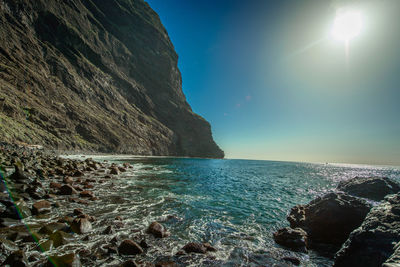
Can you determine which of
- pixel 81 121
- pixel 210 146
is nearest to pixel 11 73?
pixel 81 121

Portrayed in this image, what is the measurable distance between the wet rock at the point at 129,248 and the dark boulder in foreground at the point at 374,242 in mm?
6979

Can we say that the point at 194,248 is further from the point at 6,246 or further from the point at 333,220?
the point at 333,220

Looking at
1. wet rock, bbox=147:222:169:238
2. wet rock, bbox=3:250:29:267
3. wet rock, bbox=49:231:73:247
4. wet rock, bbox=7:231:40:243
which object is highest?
wet rock, bbox=3:250:29:267

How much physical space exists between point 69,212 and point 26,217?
1.68 meters

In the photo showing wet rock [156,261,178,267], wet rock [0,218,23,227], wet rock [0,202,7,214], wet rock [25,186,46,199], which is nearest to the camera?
wet rock [156,261,178,267]

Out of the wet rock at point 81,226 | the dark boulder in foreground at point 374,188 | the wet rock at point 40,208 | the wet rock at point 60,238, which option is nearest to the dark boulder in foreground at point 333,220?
the dark boulder in foreground at point 374,188

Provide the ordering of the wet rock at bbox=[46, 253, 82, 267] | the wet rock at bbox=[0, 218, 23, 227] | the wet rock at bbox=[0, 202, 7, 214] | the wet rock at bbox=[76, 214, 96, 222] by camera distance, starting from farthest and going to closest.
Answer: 1. the wet rock at bbox=[76, 214, 96, 222]
2. the wet rock at bbox=[0, 202, 7, 214]
3. the wet rock at bbox=[0, 218, 23, 227]
4. the wet rock at bbox=[46, 253, 82, 267]

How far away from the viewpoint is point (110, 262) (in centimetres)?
556

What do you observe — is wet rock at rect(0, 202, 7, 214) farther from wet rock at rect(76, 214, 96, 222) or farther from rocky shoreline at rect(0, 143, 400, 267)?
wet rock at rect(76, 214, 96, 222)

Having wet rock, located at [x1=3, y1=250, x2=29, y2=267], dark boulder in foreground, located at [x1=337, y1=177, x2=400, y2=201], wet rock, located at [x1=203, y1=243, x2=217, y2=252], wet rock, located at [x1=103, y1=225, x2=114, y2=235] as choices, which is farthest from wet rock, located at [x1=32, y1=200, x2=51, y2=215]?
dark boulder in foreground, located at [x1=337, y1=177, x2=400, y2=201]

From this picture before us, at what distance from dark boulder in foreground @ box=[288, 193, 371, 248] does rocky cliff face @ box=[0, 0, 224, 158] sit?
51.4m

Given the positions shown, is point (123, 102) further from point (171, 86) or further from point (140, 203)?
point (140, 203)

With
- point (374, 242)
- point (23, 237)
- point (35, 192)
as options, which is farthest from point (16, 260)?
point (374, 242)

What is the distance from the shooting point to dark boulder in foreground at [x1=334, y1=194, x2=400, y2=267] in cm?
465
